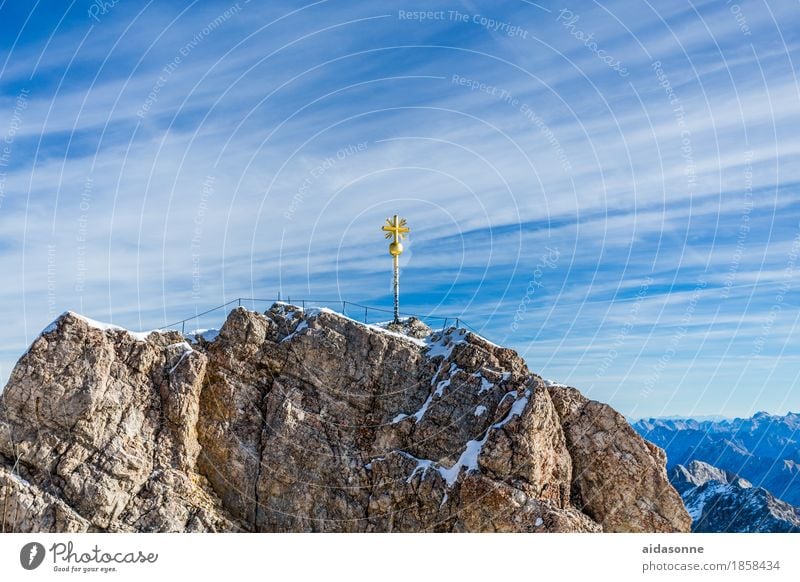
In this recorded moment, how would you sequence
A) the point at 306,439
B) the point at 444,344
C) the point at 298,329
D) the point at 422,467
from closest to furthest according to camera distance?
the point at 422,467 → the point at 306,439 → the point at 298,329 → the point at 444,344

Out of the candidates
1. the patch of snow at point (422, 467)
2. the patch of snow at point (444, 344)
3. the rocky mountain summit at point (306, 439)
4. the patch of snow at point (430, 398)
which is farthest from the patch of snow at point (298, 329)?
the patch of snow at point (422, 467)

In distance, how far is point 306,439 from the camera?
201 feet

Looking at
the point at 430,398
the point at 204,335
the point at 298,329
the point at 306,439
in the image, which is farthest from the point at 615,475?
the point at 204,335

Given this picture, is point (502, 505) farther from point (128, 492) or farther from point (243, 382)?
point (128, 492)

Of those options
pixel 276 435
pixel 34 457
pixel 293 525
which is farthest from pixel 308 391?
pixel 34 457

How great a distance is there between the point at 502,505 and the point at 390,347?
16.9m

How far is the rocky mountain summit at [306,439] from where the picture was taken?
182ft

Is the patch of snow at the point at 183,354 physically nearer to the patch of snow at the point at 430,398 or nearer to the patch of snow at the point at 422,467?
the patch of snow at the point at 430,398

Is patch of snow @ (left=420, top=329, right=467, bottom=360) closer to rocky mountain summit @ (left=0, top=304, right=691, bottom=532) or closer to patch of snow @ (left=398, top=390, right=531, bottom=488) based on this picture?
rocky mountain summit @ (left=0, top=304, right=691, bottom=532)

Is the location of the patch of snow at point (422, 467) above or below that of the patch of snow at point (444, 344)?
below

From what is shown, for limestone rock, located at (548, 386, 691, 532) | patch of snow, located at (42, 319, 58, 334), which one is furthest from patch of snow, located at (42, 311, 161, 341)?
limestone rock, located at (548, 386, 691, 532)

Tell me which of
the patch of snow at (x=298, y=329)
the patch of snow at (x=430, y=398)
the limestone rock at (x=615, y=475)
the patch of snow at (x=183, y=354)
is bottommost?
the limestone rock at (x=615, y=475)

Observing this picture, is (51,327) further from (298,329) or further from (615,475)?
(615,475)

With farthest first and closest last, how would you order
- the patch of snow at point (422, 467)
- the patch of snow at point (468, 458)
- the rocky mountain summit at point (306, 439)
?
1. the patch of snow at point (422, 467)
2. the patch of snow at point (468, 458)
3. the rocky mountain summit at point (306, 439)
